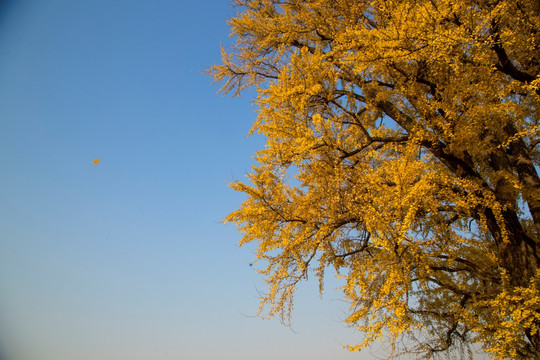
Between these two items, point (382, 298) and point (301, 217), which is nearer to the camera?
point (382, 298)

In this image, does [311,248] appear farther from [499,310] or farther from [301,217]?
[499,310]

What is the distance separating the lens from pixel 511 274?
6.08m

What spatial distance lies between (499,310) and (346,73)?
4833 millimetres

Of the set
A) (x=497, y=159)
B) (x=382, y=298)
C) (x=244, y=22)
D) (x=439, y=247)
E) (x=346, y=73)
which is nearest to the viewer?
(x=382, y=298)

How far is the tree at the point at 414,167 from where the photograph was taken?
5152 millimetres

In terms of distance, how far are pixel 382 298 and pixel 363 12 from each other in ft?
18.3

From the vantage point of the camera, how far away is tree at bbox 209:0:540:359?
5152mm

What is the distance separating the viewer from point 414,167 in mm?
5430

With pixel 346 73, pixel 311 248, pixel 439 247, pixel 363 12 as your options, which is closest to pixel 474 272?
pixel 439 247

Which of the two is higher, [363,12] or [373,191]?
[363,12]

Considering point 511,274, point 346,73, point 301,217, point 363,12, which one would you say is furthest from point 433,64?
point 511,274

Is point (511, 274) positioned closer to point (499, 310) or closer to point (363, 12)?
point (499, 310)

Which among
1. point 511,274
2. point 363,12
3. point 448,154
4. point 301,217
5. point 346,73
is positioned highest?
point 363,12

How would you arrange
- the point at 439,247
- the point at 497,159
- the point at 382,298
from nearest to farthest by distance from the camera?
the point at 382,298 < the point at 439,247 < the point at 497,159
